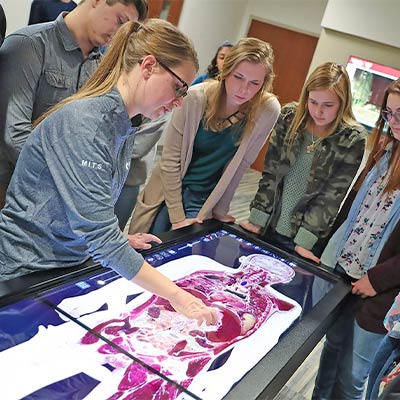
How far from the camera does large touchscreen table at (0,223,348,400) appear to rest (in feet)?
3.25

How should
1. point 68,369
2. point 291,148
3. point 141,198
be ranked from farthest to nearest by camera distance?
point 141,198 → point 291,148 → point 68,369

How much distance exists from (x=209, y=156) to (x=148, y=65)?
1052 mm

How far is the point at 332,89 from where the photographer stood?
1.94 metres

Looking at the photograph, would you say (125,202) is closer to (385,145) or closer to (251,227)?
(251,227)

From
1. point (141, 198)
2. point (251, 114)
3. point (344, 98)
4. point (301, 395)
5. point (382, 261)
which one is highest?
point (344, 98)

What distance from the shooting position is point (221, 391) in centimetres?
109

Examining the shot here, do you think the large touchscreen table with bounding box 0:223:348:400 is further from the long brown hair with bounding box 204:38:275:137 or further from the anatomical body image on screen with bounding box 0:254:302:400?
the long brown hair with bounding box 204:38:275:137

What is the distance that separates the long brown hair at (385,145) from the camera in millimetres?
1845

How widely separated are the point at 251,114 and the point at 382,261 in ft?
2.58

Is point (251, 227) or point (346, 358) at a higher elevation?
point (251, 227)

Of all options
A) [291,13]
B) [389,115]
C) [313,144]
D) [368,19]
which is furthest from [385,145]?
[291,13]

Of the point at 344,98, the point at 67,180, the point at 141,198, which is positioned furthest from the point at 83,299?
the point at 344,98

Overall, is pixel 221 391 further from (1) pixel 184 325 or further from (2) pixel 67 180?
(2) pixel 67 180

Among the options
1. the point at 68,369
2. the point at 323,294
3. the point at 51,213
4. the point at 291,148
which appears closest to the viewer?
the point at 68,369
